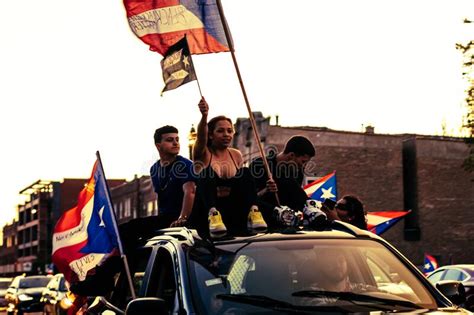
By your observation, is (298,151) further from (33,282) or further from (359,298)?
(33,282)

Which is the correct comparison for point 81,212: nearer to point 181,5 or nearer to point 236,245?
point 181,5

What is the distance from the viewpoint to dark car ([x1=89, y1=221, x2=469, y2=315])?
14.6 feet

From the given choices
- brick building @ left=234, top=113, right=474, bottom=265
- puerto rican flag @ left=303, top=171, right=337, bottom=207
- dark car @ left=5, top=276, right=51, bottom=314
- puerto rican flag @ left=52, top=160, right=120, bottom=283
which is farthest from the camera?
brick building @ left=234, top=113, right=474, bottom=265

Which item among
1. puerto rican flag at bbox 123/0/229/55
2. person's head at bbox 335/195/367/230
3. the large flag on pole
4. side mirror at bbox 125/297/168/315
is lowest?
side mirror at bbox 125/297/168/315

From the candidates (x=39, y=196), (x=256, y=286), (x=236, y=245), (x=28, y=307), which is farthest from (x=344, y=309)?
(x=39, y=196)

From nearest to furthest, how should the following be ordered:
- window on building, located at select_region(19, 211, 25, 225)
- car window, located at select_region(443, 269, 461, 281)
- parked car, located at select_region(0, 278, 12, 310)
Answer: car window, located at select_region(443, 269, 461, 281), parked car, located at select_region(0, 278, 12, 310), window on building, located at select_region(19, 211, 25, 225)

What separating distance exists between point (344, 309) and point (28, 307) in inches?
907

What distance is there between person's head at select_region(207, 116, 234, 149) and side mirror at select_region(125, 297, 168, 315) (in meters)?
2.69

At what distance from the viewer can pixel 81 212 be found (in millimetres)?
7199

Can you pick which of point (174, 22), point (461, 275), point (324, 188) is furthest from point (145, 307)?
point (461, 275)

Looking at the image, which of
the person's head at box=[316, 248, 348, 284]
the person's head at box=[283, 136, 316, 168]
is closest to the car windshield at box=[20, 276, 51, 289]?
the person's head at box=[283, 136, 316, 168]

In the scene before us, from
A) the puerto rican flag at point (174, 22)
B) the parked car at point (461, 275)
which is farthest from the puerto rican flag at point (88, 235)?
the parked car at point (461, 275)

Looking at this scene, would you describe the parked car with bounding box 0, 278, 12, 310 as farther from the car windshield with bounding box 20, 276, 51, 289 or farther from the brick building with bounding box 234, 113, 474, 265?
the brick building with bounding box 234, 113, 474, 265

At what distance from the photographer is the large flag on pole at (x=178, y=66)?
731 cm
